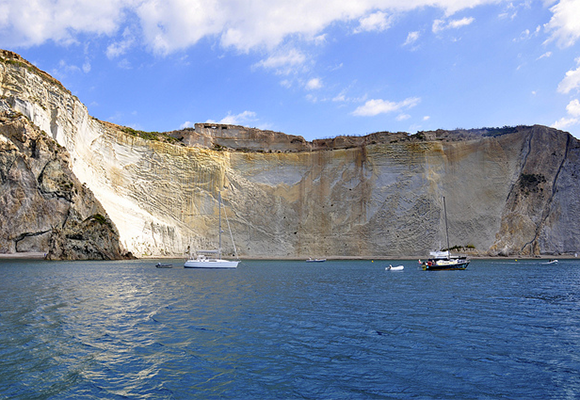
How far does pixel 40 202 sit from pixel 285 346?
39.9m

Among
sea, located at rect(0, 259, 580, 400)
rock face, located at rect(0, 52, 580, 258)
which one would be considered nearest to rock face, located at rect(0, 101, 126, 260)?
rock face, located at rect(0, 52, 580, 258)

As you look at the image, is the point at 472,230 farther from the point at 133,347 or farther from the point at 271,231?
the point at 133,347

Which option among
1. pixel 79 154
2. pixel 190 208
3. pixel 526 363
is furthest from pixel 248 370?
pixel 190 208

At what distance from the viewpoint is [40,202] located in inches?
1594

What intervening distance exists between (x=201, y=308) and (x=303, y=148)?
5222cm

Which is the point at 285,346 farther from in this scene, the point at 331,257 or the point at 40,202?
the point at 331,257

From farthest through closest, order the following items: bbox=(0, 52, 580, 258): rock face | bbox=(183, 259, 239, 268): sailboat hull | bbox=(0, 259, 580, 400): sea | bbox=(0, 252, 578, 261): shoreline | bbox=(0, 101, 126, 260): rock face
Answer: bbox=(0, 52, 580, 258): rock face < bbox=(0, 101, 126, 260): rock face < bbox=(0, 252, 578, 261): shoreline < bbox=(183, 259, 239, 268): sailboat hull < bbox=(0, 259, 580, 400): sea

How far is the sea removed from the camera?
7059 millimetres

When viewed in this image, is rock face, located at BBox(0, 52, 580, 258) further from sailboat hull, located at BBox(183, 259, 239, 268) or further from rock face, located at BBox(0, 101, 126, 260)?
sailboat hull, located at BBox(183, 259, 239, 268)

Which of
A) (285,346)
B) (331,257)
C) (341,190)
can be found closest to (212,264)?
(331,257)

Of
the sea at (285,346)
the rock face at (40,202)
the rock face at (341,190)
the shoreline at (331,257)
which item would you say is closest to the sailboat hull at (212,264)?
the rock face at (40,202)

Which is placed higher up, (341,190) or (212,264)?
(341,190)

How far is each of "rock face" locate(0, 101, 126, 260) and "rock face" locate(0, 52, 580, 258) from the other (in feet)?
15.1

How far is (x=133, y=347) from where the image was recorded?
9.49 m
